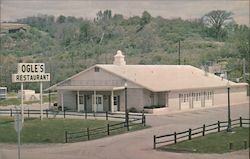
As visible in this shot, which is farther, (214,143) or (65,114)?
(65,114)

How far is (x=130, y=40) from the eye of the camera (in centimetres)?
884

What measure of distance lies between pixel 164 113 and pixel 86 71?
145 centimetres

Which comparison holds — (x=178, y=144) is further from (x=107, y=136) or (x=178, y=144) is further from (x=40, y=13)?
(x=40, y=13)

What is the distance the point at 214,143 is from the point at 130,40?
229 cm

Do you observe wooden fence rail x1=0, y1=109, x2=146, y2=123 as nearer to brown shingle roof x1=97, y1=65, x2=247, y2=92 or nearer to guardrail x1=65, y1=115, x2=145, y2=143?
guardrail x1=65, y1=115, x2=145, y2=143

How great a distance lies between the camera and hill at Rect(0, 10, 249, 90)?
8.71 metres

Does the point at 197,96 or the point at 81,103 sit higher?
the point at 197,96

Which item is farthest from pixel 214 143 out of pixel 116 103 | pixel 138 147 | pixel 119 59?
Result: pixel 116 103

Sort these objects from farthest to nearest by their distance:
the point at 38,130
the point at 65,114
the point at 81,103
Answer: the point at 81,103, the point at 65,114, the point at 38,130

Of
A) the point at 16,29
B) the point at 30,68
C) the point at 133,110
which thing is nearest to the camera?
the point at 16,29

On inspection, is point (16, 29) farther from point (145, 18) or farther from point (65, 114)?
point (65, 114)

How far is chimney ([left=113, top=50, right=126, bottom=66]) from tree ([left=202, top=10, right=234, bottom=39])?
126 cm

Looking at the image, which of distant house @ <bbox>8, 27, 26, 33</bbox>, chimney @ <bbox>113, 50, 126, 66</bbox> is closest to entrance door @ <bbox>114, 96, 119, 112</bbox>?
chimney @ <bbox>113, 50, 126, 66</bbox>

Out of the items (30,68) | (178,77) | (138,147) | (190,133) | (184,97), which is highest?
(30,68)
